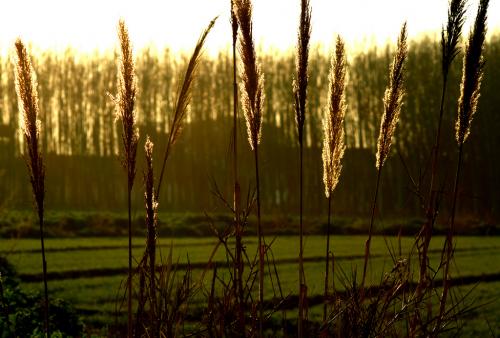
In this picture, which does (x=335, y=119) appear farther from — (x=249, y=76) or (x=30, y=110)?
(x=30, y=110)

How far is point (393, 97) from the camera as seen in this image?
7.66ft

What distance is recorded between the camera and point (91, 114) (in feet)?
114

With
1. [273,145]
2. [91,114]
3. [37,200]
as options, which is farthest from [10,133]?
[37,200]

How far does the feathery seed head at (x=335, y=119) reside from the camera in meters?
2.19

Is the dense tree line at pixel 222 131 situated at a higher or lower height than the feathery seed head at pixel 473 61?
higher

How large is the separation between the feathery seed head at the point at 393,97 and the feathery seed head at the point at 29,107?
3.42 ft

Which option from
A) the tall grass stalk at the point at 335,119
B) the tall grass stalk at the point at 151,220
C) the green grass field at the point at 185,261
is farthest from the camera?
the green grass field at the point at 185,261

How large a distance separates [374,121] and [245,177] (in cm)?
619

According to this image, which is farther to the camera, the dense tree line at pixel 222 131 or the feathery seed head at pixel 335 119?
the dense tree line at pixel 222 131

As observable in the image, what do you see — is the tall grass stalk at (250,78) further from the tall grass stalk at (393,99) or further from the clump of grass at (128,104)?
the tall grass stalk at (393,99)

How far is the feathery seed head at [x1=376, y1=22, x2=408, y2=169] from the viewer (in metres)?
2.32

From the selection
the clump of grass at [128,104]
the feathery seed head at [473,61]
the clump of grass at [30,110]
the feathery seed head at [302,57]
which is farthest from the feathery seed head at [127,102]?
the feathery seed head at [473,61]

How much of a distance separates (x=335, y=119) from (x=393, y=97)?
25cm

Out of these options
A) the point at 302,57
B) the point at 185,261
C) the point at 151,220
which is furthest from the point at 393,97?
the point at 185,261
